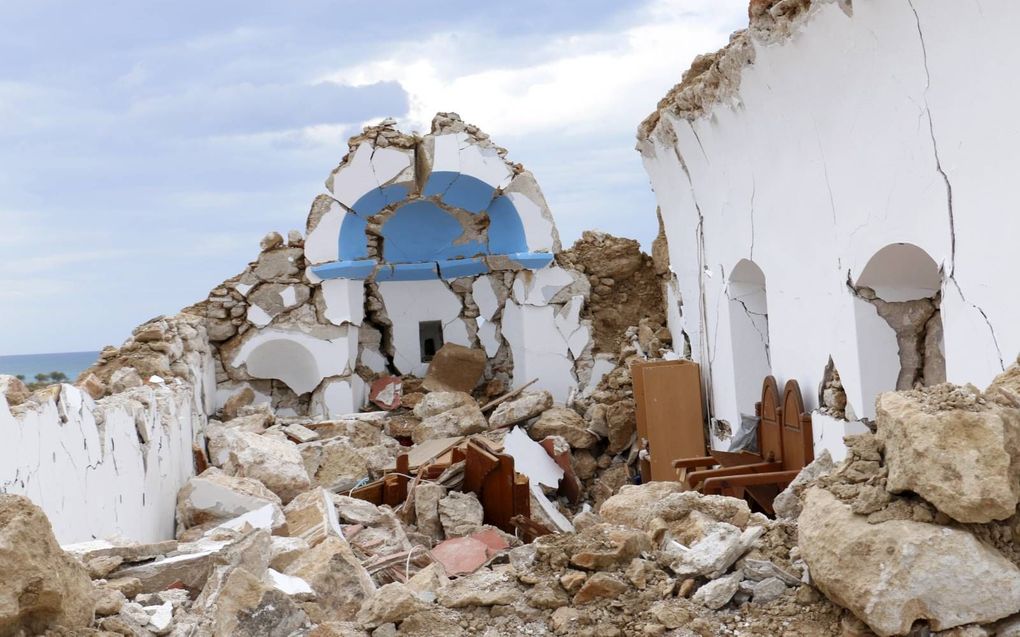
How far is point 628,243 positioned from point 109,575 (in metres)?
7.33

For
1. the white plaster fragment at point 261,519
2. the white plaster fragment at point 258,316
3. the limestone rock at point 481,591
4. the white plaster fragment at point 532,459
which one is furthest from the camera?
the white plaster fragment at point 258,316

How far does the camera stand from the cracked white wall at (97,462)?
340 centimetres

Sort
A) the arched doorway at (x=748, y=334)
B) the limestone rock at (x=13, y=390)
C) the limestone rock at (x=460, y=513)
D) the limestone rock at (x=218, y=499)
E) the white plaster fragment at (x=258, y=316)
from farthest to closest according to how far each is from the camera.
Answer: the white plaster fragment at (x=258, y=316)
the arched doorway at (x=748, y=334)
the limestone rock at (x=460, y=513)
the limestone rock at (x=218, y=499)
the limestone rock at (x=13, y=390)

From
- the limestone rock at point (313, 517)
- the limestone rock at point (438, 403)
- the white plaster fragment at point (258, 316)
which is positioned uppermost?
the white plaster fragment at point (258, 316)

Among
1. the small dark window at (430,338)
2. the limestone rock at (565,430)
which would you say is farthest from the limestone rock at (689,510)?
the small dark window at (430,338)

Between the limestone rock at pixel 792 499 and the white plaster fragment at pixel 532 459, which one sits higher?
the limestone rock at pixel 792 499

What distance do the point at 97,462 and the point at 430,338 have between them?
20.7 feet

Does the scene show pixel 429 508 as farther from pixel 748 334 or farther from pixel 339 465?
pixel 748 334

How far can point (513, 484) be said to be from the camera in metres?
6.11

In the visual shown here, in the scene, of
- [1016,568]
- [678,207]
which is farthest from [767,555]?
[678,207]

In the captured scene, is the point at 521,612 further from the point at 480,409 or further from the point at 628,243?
the point at 628,243

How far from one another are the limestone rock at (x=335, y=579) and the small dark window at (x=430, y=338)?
6.47 metres

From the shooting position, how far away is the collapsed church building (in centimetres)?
248

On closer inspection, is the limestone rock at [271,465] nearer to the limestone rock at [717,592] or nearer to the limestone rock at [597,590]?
the limestone rock at [597,590]
